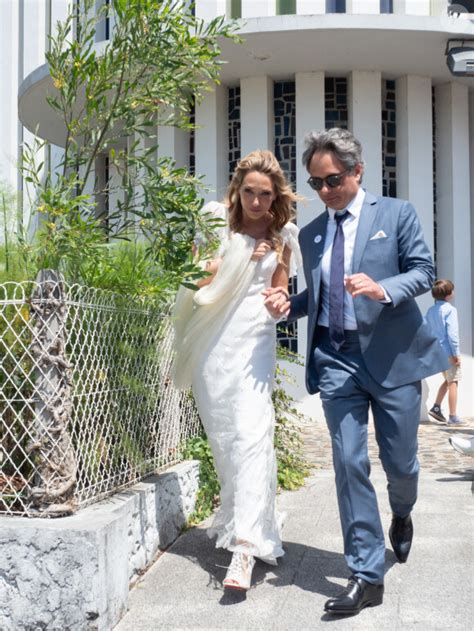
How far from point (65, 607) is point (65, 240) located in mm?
1575

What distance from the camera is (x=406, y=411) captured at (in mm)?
3982

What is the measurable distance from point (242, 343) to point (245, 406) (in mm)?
317

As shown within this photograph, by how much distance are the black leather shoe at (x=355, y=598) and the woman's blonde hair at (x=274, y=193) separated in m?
1.64

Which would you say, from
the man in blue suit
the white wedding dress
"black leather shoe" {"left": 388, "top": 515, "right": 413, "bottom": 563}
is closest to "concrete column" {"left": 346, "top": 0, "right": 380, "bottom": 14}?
the white wedding dress

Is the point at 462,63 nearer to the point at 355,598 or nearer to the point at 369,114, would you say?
the point at 369,114

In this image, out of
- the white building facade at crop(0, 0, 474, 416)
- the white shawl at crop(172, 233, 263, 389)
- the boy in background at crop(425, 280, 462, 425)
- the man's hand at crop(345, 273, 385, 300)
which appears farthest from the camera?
the white building facade at crop(0, 0, 474, 416)

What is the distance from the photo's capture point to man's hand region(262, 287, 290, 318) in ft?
13.4

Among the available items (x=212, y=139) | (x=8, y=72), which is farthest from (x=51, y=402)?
(x=8, y=72)

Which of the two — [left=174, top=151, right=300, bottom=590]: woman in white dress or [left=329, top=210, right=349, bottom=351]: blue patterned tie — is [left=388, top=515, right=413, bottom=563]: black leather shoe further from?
[left=329, top=210, right=349, bottom=351]: blue patterned tie

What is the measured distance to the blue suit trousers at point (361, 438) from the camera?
3779 millimetres

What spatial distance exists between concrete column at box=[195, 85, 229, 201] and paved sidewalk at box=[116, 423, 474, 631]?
8.15m

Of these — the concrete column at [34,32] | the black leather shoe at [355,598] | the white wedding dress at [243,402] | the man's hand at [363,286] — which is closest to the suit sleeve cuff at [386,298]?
the man's hand at [363,286]

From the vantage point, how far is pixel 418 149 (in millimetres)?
12961

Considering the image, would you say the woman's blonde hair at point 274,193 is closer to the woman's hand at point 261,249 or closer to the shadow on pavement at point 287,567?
the woman's hand at point 261,249
